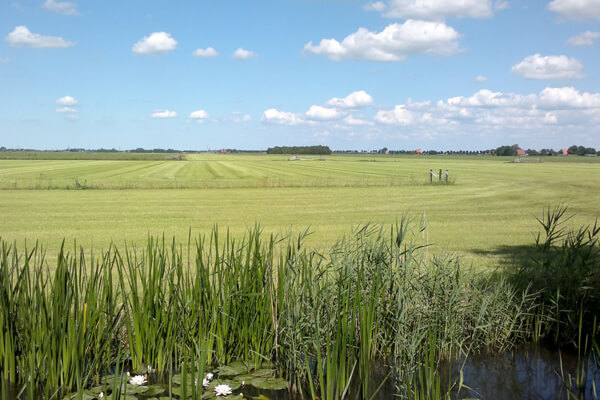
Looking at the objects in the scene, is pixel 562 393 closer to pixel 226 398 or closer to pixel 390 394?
pixel 390 394

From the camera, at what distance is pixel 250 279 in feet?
16.4

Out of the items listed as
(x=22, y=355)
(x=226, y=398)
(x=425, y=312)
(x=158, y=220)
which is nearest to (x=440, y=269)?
(x=425, y=312)

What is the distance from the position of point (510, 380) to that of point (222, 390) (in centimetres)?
273

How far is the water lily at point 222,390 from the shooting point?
4.34 metres

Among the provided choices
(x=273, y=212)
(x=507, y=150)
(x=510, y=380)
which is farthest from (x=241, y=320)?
(x=507, y=150)

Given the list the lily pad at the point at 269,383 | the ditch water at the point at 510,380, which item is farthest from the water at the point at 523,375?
the lily pad at the point at 269,383

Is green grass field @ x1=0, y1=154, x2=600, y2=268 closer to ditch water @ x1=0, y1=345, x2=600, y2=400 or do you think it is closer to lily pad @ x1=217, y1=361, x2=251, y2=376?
ditch water @ x1=0, y1=345, x2=600, y2=400

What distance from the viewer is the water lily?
4.34 m

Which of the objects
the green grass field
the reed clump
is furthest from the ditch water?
the green grass field

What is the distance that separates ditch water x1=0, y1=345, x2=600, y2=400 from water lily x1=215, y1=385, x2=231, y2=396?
0.06 m

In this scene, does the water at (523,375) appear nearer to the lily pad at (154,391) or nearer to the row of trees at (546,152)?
the lily pad at (154,391)

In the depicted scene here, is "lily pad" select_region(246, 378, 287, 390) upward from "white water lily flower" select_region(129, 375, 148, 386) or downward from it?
downward

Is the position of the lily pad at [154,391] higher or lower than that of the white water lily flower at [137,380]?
lower

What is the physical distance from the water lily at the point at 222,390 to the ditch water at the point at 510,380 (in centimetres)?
6
